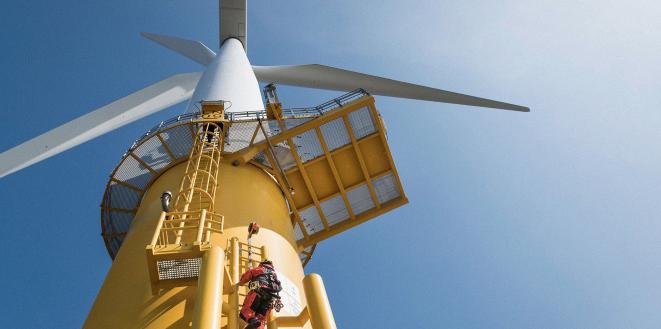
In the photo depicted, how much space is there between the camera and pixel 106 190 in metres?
16.3

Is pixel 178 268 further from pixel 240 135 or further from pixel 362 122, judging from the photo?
pixel 362 122

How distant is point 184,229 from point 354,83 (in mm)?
15580

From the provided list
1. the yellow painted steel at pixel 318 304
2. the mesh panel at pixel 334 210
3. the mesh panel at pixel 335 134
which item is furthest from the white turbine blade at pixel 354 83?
the yellow painted steel at pixel 318 304

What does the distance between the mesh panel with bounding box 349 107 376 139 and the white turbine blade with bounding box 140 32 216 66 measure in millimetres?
15973

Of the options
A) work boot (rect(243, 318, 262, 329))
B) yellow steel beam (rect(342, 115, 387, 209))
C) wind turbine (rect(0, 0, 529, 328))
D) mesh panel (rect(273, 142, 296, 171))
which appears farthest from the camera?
yellow steel beam (rect(342, 115, 387, 209))

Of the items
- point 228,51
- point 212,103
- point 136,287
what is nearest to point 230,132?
point 212,103

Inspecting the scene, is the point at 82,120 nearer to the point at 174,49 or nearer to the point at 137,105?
the point at 137,105

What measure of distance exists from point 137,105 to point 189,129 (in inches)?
335

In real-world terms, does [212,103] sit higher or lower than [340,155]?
higher

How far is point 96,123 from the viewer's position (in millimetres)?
19734

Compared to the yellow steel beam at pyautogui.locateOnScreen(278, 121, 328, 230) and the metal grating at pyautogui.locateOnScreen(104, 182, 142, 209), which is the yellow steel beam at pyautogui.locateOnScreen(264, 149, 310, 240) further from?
the metal grating at pyautogui.locateOnScreen(104, 182, 142, 209)

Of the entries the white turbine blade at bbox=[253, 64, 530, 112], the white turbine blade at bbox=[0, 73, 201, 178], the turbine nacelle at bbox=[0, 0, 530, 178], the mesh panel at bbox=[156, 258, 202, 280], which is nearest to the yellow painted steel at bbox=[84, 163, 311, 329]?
the mesh panel at bbox=[156, 258, 202, 280]

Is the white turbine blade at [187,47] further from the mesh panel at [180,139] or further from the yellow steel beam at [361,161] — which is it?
the yellow steel beam at [361,161]

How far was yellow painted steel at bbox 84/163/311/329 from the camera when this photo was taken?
965cm
